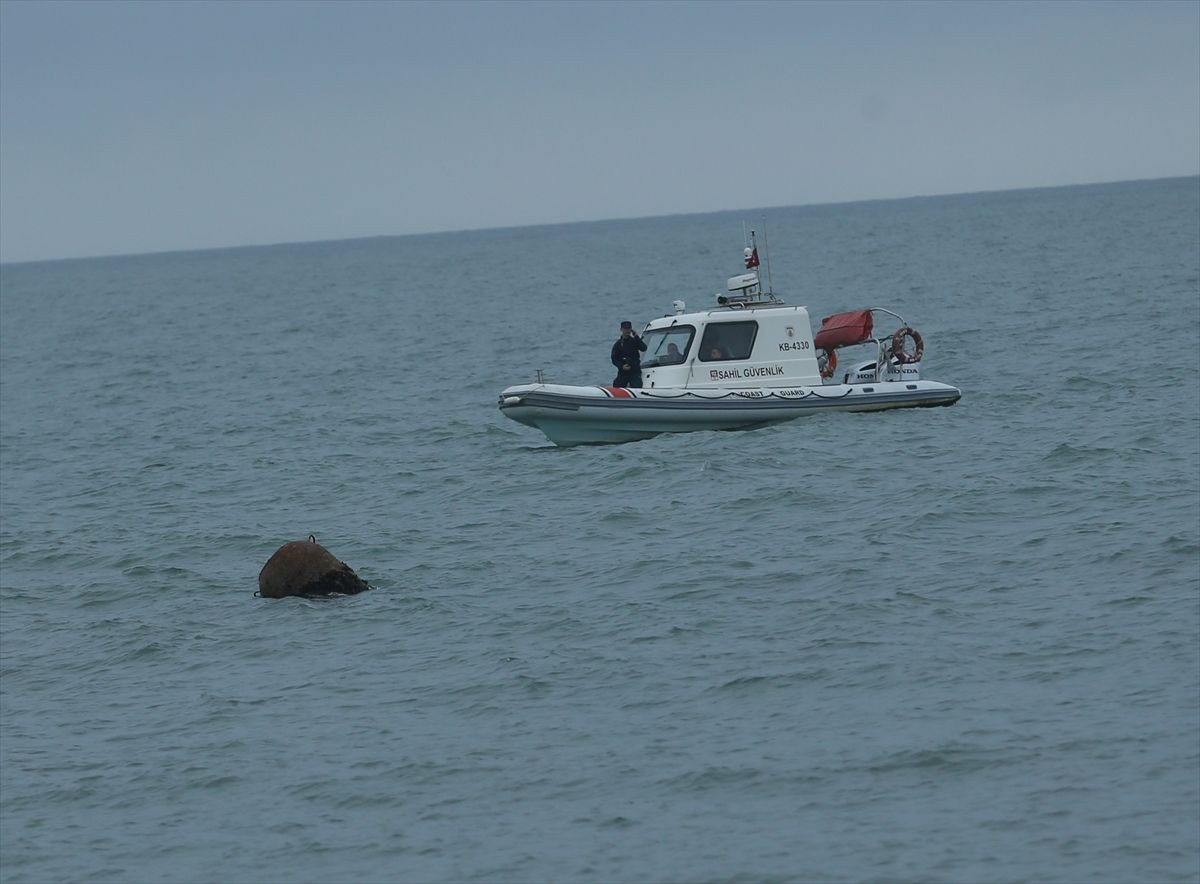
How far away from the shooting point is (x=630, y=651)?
13703mm

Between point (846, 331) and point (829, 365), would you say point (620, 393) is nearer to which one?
point (846, 331)

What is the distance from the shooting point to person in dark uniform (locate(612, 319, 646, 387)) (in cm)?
2292

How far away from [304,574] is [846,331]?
1088cm

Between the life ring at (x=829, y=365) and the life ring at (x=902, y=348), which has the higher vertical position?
the life ring at (x=902, y=348)

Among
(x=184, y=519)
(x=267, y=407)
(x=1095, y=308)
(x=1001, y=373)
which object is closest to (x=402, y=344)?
(x=267, y=407)

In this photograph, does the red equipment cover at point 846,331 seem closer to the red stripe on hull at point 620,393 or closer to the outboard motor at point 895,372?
the outboard motor at point 895,372

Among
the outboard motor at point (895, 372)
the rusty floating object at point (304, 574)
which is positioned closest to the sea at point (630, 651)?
the rusty floating object at point (304, 574)

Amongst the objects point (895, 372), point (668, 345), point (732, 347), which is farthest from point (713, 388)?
point (895, 372)

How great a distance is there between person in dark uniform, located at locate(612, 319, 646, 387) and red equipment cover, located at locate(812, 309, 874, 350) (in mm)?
2756

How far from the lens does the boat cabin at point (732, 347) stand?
23094mm

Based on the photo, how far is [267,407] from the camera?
114 ft

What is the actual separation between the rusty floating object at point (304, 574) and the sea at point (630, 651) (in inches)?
10.0

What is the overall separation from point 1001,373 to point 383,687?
18.9 m

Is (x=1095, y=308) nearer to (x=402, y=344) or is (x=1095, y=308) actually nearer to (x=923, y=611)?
(x=402, y=344)
